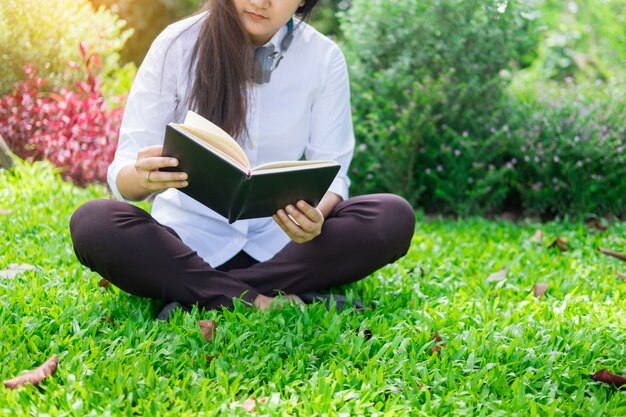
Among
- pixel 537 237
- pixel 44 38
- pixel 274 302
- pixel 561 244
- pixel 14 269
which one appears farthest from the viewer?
pixel 44 38

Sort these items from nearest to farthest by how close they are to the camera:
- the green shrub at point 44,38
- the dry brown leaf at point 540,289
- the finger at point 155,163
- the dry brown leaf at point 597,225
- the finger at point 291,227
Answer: the finger at point 155,163 < the finger at point 291,227 < the dry brown leaf at point 540,289 < the dry brown leaf at point 597,225 < the green shrub at point 44,38

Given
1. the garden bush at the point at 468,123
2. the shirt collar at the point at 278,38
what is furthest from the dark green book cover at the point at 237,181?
the garden bush at the point at 468,123

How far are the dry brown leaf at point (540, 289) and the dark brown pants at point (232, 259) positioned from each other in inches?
25.2

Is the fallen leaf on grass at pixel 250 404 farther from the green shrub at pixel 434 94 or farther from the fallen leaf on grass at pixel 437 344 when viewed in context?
the green shrub at pixel 434 94

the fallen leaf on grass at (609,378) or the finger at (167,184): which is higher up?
the finger at (167,184)

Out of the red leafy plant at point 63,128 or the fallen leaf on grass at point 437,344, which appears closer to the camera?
the fallen leaf on grass at point 437,344

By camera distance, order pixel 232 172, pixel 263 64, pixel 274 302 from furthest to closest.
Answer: pixel 263 64, pixel 274 302, pixel 232 172

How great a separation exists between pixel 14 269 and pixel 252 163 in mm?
963

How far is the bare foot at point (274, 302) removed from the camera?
2346mm

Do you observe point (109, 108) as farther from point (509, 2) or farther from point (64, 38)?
point (509, 2)

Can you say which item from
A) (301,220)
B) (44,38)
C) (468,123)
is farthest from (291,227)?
(44,38)

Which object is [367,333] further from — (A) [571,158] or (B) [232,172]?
(A) [571,158]

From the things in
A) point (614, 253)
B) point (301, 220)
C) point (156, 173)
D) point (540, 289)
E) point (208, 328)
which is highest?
point (156, 173)

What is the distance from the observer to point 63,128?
4.47 meters
